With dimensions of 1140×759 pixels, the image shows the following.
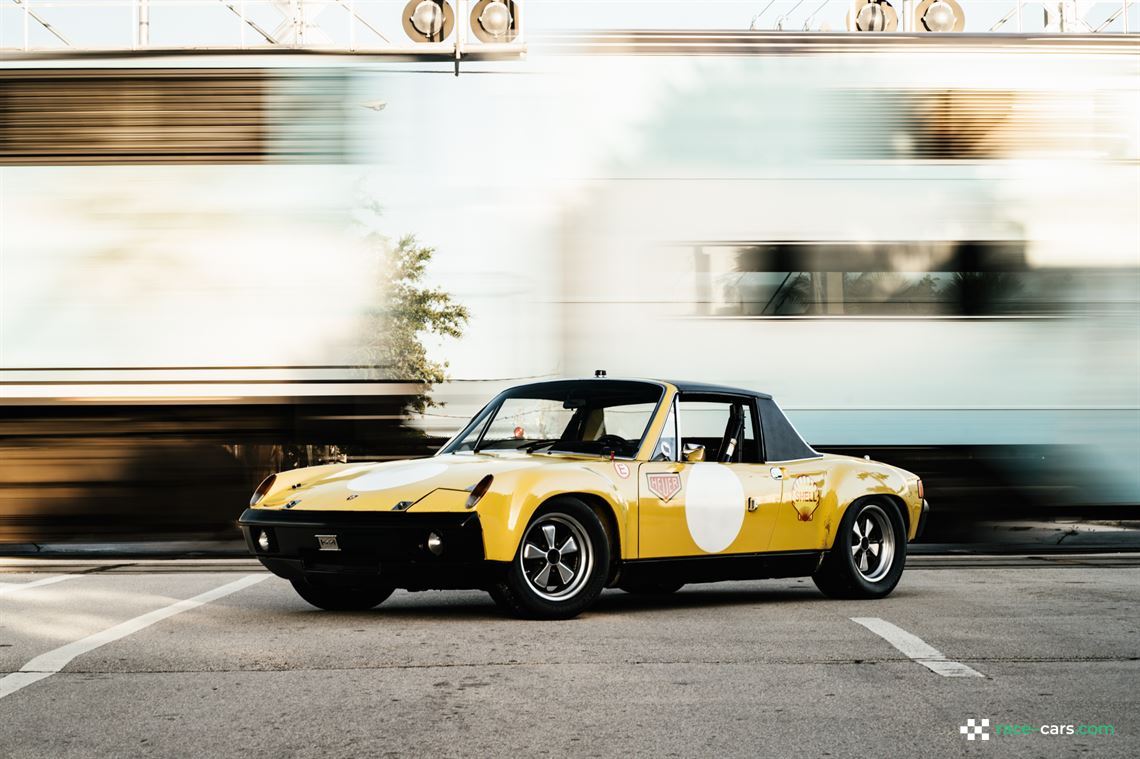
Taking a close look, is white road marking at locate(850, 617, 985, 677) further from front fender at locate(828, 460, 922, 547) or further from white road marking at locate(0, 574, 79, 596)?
white road marking at locate(0, 574, 79, 596)

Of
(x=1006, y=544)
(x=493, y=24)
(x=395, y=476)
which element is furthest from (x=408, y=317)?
(x=1006, y=544)

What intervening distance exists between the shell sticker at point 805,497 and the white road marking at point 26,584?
5.30 meters

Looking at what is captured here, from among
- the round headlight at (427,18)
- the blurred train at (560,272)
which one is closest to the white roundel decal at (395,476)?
the blurred train at (560,272)

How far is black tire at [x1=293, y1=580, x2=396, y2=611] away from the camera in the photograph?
8758mm

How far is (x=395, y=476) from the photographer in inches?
320

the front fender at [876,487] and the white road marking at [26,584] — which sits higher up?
the front fender at [876,487]

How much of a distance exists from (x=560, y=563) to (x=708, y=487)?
4.09 ft

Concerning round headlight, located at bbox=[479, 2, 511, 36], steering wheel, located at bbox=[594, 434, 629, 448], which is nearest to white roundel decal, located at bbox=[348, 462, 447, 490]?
steering wheel, located at bbox=[594, 434, 629, 448]

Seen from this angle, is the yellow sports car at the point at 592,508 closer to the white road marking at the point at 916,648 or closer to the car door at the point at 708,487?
the car door at the point at 708,487

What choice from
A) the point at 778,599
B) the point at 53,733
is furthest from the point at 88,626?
the point at 778,599

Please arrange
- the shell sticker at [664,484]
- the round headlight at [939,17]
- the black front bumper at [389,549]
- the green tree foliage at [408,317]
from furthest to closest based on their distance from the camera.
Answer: the round headlight at [939,17]
the green tree foliage at [408,317]
the shell sticker at [664,484]
the black front bumper at [389,549]

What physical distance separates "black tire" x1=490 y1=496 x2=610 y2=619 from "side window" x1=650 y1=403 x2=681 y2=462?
30.6 inches

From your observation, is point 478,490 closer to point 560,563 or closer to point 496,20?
point 560,563

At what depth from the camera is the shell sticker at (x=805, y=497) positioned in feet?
30.6
